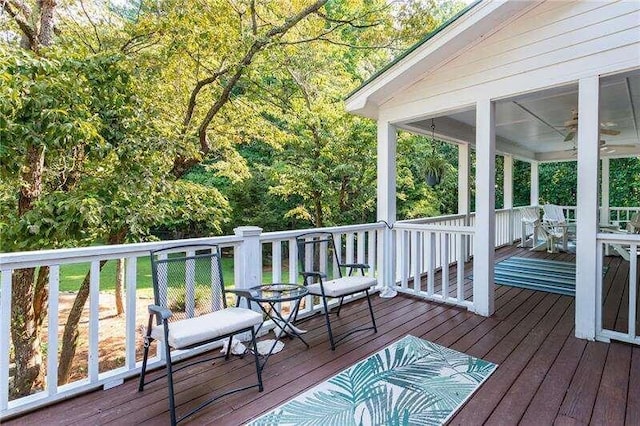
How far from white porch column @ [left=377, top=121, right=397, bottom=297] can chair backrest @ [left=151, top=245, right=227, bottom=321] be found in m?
2.45

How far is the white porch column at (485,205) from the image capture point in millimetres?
3648

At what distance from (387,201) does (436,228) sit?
2.58ft

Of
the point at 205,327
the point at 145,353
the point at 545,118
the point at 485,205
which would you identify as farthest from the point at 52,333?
the point at 545,118

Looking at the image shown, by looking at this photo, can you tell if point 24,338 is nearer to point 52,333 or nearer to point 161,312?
point 52,333

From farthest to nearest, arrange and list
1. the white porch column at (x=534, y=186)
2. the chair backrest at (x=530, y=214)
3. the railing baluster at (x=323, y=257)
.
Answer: the white porch column at (x=534, y=186) → the chair backrest at (x=530, y=214) → the railing baluster at (x=323, y=257)

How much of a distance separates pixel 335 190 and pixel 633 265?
18.4ft

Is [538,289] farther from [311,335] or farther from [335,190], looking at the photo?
[335,190]

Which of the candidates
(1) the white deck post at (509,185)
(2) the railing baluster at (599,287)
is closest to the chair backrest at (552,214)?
(1) the white deck post at (509,185)

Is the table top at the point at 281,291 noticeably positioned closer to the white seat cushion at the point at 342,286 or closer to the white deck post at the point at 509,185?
the white seat cushion at the point at 342,286

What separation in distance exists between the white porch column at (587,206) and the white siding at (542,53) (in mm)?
231

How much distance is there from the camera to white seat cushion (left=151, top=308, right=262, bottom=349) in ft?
6.51

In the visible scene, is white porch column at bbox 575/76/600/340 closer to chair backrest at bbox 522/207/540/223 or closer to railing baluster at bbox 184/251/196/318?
railing baluster at bbox 184/251/196/318

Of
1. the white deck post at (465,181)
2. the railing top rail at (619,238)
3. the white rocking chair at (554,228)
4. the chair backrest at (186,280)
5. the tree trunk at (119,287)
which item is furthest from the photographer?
the tree trunk at (119,287)

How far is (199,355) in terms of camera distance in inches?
110
